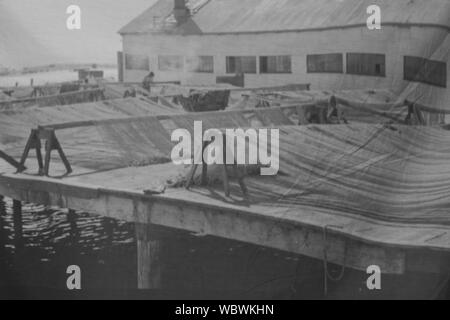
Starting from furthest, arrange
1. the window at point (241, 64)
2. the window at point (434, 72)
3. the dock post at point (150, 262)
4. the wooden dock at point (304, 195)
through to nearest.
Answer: the window at point (241, 64) < the window at point (434, 72) < the dock post at point (150, 262) < the wooden dock at point (304, 195)

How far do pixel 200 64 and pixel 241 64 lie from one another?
8.33 feet

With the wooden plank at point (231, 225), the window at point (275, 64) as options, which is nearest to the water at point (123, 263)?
the wooden plank at point (231, 225)

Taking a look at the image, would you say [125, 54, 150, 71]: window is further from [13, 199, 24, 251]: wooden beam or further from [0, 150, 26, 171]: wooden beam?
[0, 150, 26, 171]: wooden beam

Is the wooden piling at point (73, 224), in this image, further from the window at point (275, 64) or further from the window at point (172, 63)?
the window at point (172, 63)

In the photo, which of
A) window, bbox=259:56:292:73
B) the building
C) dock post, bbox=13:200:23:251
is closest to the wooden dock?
dock post, bbox=13:200:23:251

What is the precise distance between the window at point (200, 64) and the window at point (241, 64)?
1256mm

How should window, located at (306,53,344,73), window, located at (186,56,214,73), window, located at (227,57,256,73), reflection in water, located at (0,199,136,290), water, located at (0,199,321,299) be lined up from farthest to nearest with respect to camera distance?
window, located at (186,56,214,73) < window, located at (227,57,256,73) < window, located at (306,53,344,73) < reflection in water, located at (0,199,136,290) < water, located at (0,199,321,299)

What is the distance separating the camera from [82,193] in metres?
12.1

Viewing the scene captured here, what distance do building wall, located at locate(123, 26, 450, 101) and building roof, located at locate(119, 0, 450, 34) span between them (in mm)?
325

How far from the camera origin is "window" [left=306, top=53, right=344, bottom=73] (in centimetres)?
2594

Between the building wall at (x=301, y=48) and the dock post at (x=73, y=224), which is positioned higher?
the building wall at (x=301, y=48)

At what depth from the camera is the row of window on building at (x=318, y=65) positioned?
1410cm

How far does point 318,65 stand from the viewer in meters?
27.5
